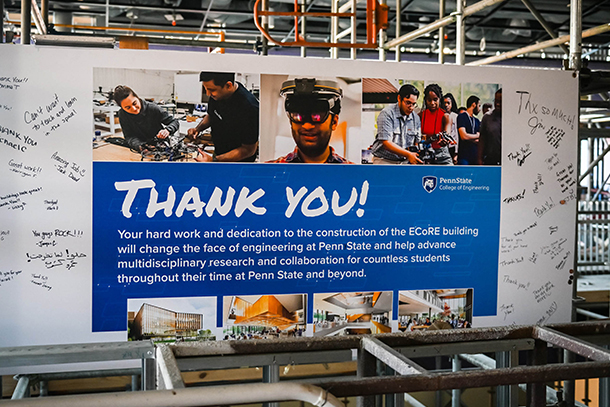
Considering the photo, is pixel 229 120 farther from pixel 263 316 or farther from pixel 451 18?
pixel 451 18

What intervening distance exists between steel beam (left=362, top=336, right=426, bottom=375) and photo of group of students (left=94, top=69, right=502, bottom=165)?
7.28 feet

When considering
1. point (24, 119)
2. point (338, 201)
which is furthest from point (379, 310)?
point (24, 119)

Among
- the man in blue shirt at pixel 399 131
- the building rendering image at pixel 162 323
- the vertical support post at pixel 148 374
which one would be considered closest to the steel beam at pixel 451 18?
the man in blue shirt at pixel 399 131

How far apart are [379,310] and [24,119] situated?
240 cm

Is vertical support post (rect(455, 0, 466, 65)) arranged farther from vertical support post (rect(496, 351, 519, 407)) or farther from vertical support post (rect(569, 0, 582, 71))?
vertical support post (rect(496, 351, 519, 407))

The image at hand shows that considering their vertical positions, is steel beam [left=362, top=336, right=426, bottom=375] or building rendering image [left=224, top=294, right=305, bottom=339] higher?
steel beam [left=362, top=336, right=426, bottom=375]

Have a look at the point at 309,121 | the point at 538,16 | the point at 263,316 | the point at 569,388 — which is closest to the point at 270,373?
the point at 569,388

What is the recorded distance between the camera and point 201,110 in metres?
3.85

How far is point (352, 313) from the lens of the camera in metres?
4.10

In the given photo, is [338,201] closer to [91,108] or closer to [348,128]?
[348,128]

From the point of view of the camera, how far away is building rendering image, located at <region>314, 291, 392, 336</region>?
4066 mm

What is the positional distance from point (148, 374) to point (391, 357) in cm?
106

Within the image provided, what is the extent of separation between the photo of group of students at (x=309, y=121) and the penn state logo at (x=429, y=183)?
110 millimetres

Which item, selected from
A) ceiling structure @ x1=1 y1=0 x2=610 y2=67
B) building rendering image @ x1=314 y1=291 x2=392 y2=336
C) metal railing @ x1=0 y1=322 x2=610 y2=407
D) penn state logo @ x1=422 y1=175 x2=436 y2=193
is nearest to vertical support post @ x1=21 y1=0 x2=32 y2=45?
ceiling structure @ x1=1 y1=0 x2=610 y2=67
